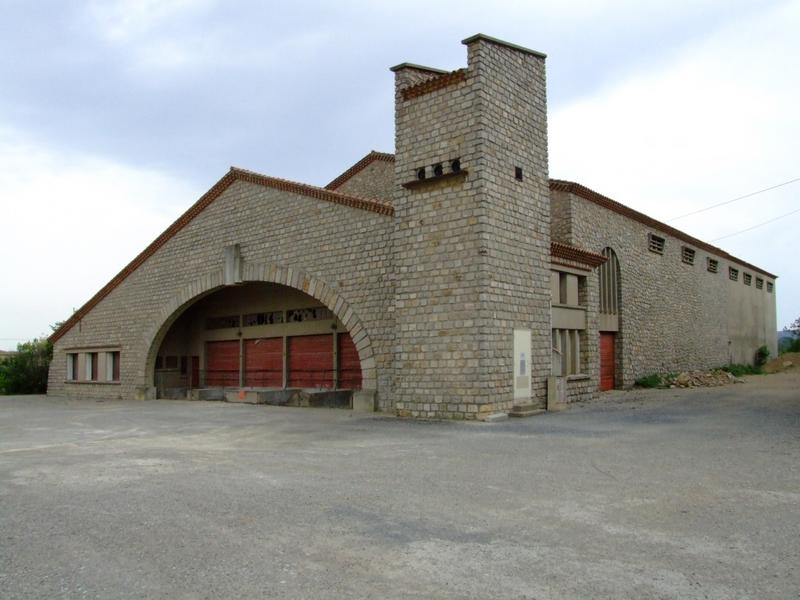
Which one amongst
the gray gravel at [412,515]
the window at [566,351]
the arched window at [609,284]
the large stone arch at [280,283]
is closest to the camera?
the gray gravel at [412,515]

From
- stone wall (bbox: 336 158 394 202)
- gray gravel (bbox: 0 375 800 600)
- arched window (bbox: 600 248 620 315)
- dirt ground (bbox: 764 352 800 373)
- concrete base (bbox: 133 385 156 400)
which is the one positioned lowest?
concrete base (bbox: 133 385 156 400)

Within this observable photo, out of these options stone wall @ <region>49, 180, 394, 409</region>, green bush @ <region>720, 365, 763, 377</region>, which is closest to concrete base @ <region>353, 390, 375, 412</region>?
stone wall @ <region>49, 180, 394, 409</region>

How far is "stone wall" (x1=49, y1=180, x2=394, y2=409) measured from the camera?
15.2 m

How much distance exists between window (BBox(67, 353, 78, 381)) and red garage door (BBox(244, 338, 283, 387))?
8708 mm

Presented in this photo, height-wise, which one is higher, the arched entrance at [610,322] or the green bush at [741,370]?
the arched entrance at [610,322]

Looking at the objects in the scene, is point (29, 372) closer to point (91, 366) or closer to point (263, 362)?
point (91, 366)

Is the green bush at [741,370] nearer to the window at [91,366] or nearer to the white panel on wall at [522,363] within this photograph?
the white panel on wall at [522,363]

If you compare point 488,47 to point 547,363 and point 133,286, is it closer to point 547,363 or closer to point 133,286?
point 547,363

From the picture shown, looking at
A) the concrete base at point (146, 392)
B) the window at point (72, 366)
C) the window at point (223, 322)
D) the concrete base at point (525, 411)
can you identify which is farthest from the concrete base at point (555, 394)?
the window at point (72, 366)

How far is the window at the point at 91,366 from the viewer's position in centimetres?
2488

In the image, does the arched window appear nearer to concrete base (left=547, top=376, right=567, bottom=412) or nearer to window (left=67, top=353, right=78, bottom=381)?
concrete base (left=547, top=376, right=567, bottom=412)

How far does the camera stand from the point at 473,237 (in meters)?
12.7

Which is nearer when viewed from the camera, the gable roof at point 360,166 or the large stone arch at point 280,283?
the large stone arch at point 280,283

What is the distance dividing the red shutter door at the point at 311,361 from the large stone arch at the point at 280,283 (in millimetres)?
2625
